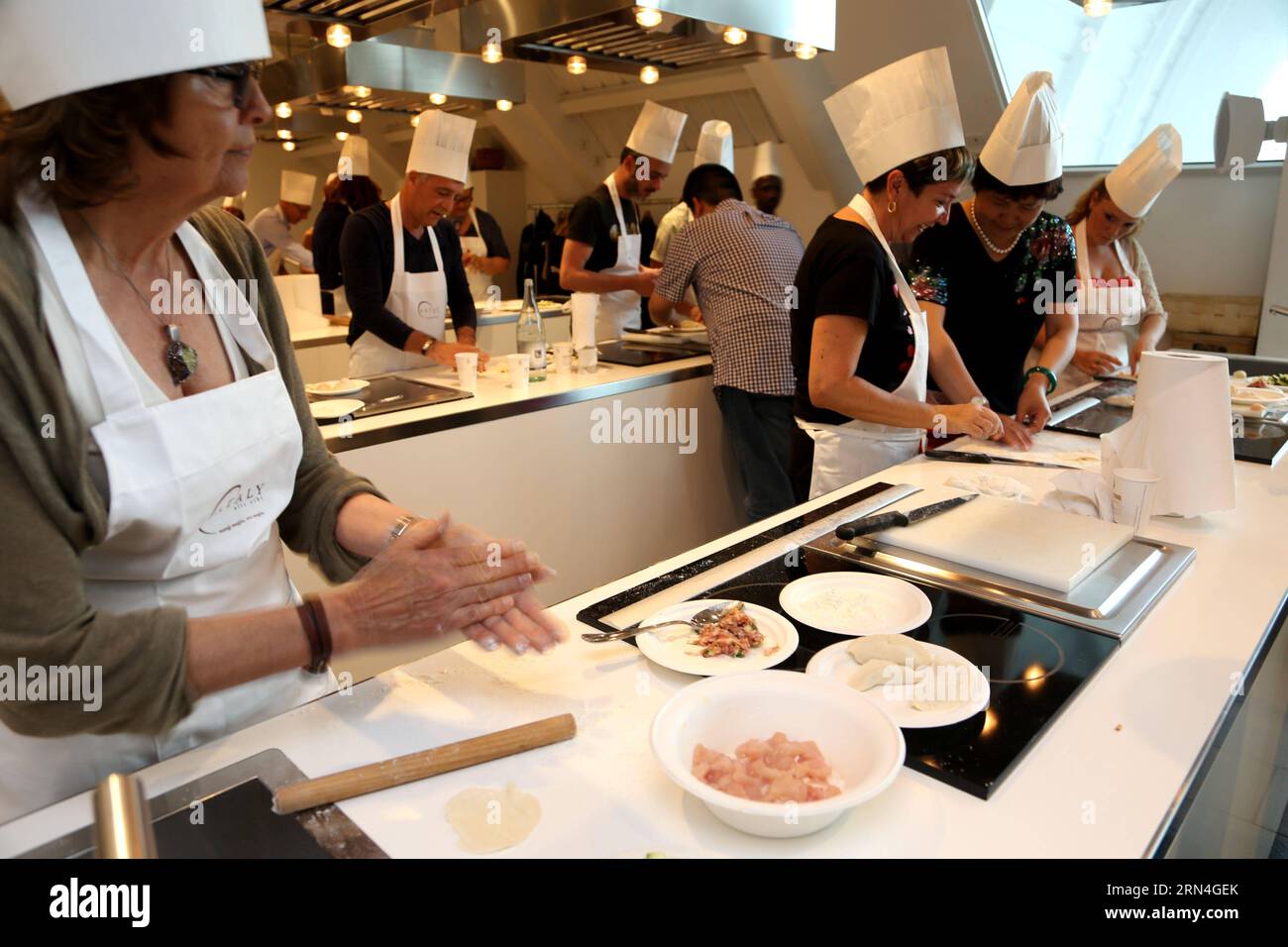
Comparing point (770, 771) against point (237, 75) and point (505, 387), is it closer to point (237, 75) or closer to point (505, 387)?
point (237, 75)

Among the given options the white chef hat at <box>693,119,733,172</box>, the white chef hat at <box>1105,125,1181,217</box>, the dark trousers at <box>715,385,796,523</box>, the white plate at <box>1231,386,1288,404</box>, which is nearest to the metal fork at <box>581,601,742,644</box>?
the dark trousers at <box>715,385,796,523</box>

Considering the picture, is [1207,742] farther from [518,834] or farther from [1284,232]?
[1284,232]

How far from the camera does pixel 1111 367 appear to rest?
10.1 feet

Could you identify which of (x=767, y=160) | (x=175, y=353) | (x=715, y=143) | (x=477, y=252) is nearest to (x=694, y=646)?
(x=175, y=353)

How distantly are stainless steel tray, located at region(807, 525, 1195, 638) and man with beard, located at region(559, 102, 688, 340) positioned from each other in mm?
2586

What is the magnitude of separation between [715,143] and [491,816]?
4.12 m

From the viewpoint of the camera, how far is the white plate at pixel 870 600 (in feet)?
3.71

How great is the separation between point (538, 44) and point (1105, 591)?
261cm

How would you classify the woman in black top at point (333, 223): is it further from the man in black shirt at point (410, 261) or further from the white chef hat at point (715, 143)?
the white chef hat at point (715, 143)

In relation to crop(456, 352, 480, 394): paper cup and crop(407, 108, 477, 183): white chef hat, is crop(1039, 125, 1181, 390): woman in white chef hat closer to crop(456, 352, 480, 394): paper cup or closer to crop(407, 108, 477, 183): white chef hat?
crop(456, 352, 480, 394): paper cup

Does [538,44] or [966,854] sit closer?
[966,854]

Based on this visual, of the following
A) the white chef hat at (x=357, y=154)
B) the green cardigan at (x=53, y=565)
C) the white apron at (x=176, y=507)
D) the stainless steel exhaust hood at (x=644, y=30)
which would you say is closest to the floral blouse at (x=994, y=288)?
the stainless steel exhaust hood at (x=644, y=30)

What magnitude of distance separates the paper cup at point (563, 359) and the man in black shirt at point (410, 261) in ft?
0.87
